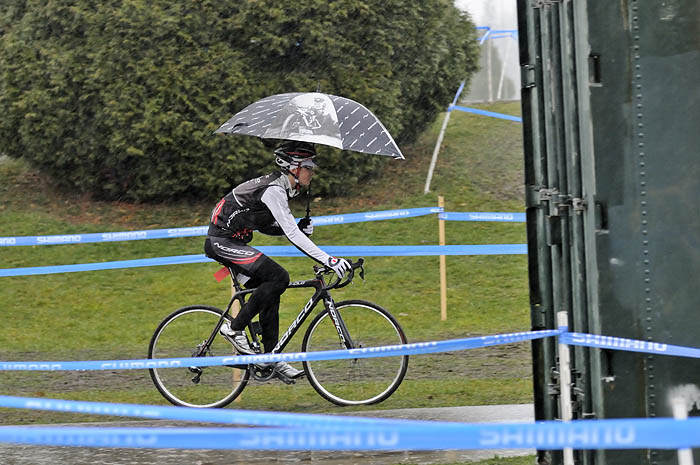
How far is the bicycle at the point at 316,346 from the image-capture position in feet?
22.9

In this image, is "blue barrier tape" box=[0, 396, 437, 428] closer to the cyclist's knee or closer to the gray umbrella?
the cyclist's knee

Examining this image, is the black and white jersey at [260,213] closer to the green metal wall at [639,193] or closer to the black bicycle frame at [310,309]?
the black bicycle frame at [310,309]

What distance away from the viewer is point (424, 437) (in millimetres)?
2943

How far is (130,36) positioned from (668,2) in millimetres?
10768

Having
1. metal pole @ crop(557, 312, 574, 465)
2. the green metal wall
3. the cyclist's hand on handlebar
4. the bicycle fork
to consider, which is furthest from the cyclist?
the green metal wall

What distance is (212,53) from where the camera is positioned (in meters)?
14.4

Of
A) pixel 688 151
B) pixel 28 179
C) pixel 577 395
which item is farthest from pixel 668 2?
pixel 28 179

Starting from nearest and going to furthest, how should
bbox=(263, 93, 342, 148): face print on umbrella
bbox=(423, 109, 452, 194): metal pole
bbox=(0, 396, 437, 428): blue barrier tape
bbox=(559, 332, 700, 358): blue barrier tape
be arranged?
1. bbox=(0, 396, 437, 428): blue barrier tape
2. bbox=(559, 332, 700, 358): blue barrier tape
3. bbox=(263, 93, 342, 148): face print on umbrella
4. bbox=(423, 109, 452, 194): metal pole

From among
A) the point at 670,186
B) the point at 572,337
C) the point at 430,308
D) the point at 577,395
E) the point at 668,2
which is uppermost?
the point at 668,2

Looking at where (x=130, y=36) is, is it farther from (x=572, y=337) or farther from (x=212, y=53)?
(x=572, y=337)

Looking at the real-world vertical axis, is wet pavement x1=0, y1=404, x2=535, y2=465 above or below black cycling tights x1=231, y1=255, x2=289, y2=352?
below

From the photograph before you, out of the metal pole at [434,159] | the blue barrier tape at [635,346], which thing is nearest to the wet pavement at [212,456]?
the blue barrier tape at [635,346]

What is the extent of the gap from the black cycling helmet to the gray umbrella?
0.70 ft

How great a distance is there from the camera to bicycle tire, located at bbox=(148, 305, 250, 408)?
706cm
